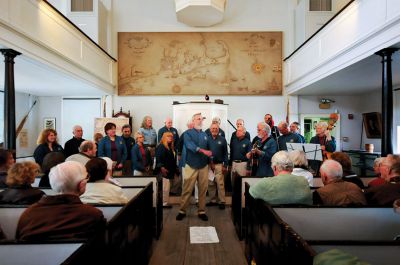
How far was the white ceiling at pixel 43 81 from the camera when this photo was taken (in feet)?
19.6

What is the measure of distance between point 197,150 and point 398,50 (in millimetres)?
3609

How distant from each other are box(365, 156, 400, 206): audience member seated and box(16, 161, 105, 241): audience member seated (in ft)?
7.28

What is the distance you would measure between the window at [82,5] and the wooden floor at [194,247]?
7.43m

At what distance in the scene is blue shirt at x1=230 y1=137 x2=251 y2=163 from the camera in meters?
5.98

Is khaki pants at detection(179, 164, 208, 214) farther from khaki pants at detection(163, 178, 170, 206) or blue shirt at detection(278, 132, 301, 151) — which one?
blue shirt at detection(278, 132, 301, 151)

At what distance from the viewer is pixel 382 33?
468 cm

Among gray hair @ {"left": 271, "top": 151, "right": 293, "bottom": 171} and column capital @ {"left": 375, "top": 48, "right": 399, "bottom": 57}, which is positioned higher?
column capital @ {"left": 375, "top": 48, "right": 399, "bottom": 57}

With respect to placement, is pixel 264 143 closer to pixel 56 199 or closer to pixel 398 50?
pixel 398 50

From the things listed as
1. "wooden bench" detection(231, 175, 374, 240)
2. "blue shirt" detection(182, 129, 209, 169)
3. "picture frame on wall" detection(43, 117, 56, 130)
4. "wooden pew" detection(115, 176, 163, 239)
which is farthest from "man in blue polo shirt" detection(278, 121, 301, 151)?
"picture frame on wall" detection(43, 117, 56, 130)

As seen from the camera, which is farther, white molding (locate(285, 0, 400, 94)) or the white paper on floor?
white molding (locate(285, 0, 400, 94))

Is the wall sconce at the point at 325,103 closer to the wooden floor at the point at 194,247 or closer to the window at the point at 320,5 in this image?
the window at the point at 320,5

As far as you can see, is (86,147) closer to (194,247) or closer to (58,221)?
(194,247)

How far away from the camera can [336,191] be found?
2674 mm

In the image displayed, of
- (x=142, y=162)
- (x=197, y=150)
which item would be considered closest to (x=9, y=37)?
(x=142, y=162)
